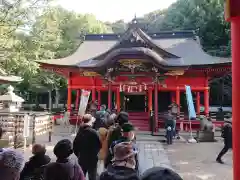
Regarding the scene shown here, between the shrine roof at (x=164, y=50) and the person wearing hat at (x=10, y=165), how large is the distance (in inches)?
474

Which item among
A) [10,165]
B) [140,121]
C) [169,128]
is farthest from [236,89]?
[140,121]

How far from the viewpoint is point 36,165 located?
323cm

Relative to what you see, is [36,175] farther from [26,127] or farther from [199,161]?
[199,161]

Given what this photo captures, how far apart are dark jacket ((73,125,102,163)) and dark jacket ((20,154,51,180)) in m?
1.28

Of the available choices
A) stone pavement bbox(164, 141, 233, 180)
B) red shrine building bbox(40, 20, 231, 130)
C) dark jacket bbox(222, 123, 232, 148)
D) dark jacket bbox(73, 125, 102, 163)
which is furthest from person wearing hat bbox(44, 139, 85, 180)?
red shrine building bbox(40, 20, 231, 130)

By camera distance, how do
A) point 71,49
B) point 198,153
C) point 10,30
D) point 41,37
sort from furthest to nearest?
1. point 71,49
2. point 41,37
3. point 10,30
4. point 198,153

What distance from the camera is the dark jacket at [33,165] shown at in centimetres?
316

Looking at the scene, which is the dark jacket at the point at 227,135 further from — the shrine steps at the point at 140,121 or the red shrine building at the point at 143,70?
the shrine steps at the point at 140,121

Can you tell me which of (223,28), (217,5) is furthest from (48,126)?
(217,5)

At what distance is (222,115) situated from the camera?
16953mm

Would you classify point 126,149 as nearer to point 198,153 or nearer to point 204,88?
point 198,153

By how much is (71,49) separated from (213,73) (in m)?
17.9

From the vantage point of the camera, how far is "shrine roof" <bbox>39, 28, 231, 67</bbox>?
628 inches

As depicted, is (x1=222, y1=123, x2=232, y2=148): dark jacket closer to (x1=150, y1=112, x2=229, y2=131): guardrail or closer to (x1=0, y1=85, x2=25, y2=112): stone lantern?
Answer: (x1=150, y1=112, x2=229, y2=131): guardrail
